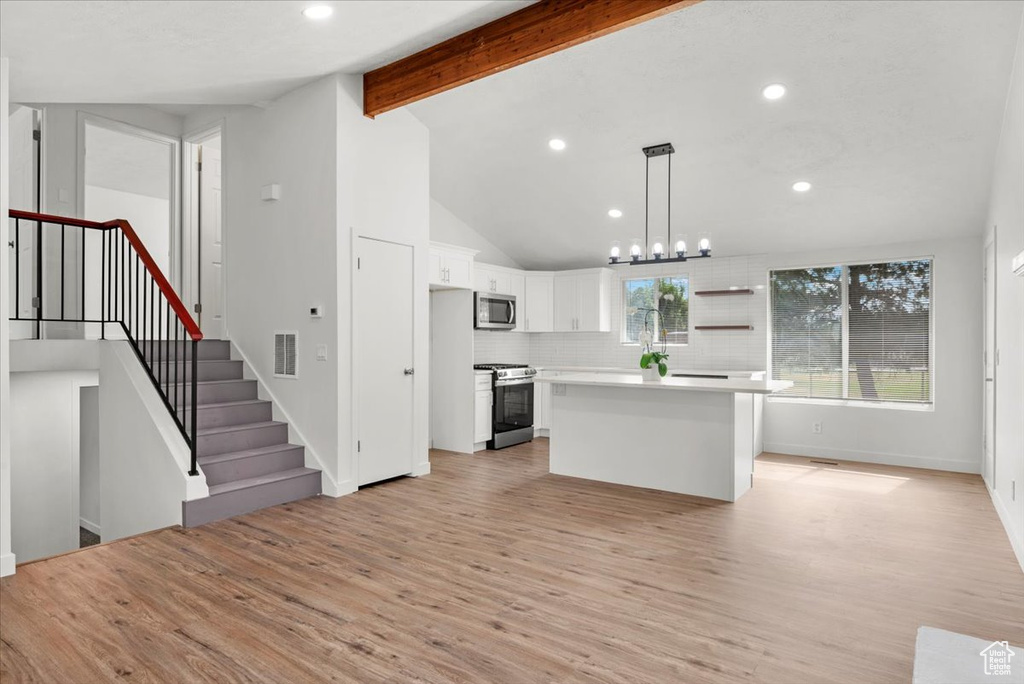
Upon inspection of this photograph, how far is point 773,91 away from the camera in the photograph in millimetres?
4559

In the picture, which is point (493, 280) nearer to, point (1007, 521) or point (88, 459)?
point (88, 459)

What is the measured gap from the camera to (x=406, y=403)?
213 inches

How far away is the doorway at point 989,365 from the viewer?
492cm

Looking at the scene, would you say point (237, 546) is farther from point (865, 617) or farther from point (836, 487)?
point (836, 487)

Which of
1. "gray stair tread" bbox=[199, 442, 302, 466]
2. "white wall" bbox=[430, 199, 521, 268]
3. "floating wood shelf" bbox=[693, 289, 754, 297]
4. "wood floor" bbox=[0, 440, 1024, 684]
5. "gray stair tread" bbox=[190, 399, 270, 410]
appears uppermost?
"white wall" bbox=[430, 199, 521, 268]

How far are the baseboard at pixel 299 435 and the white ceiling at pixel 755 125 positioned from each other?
273 cm

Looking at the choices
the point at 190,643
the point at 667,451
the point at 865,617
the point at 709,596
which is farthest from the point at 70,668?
the point at 667,451

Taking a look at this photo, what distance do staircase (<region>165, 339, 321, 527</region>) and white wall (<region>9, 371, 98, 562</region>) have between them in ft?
3.64

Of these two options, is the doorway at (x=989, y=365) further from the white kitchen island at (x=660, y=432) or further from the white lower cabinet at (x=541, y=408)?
the white lower cabinet at (x=541, y=408)

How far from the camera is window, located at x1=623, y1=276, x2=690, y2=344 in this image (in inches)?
304

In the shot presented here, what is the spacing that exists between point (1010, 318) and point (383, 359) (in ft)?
14.5

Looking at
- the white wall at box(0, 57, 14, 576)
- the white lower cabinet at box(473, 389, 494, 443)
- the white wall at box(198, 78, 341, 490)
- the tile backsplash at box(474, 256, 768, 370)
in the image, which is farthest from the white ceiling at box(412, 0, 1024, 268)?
the white wall at box(0, 57, 14, 576)

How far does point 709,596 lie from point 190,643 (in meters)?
2.29

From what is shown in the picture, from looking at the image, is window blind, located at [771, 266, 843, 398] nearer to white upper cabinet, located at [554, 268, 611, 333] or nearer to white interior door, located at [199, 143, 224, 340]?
white upper cabinet, located at [554, 268, 611, 333]
